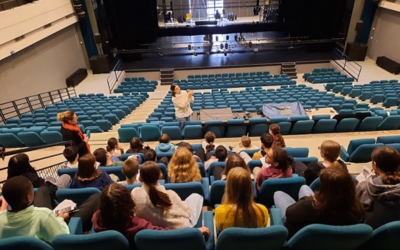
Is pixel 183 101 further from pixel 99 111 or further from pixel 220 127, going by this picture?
pixel 99 111

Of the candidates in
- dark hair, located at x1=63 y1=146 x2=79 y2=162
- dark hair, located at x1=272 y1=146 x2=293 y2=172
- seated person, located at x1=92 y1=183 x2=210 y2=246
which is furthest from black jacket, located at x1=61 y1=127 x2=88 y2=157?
dark hair, located at x1=272 y1=146 x2=293 y2=172

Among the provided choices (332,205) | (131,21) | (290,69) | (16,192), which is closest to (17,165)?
(16,192)

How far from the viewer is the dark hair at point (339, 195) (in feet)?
5.99

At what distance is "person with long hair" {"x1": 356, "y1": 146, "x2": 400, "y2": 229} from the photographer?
198cm

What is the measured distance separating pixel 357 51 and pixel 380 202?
18.9m

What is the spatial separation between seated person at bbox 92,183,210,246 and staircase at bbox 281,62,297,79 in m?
16.8

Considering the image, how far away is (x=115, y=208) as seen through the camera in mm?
1869

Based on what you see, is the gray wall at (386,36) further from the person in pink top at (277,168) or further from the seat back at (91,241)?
the seat back at (91,241)

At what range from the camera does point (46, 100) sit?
13031 mm

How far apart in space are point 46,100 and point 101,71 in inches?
211

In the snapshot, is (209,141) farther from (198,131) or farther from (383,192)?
(383,192)

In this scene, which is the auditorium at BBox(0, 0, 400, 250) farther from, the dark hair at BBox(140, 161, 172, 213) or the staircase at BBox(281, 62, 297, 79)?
the staircase at BBox(281, 62, 297, 79)

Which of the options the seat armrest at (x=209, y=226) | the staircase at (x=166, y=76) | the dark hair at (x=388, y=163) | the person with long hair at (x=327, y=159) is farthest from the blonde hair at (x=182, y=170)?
the staircase at (x=166, y=76)

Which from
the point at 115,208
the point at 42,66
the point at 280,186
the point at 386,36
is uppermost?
the point at 115,208
